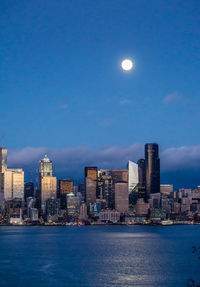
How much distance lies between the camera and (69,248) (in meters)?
93.1

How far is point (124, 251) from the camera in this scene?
282 ft

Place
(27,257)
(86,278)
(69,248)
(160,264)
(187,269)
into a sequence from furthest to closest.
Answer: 1. (69,248)
2. (27,257)
3. (160,264)
4. (187,269)
5. (86,278)

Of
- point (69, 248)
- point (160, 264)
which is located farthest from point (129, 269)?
point (69, 248)

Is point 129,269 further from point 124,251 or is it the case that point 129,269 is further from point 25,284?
point 124,251

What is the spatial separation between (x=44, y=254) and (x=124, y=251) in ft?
51.0

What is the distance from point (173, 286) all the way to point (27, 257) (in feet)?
109

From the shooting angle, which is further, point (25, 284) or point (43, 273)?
point (43, 273)

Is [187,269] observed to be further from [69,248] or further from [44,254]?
[69,248]

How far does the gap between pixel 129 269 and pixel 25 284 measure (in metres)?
16.3

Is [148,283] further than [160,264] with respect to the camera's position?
No

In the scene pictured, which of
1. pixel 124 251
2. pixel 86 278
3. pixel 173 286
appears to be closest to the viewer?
pixel 173 286

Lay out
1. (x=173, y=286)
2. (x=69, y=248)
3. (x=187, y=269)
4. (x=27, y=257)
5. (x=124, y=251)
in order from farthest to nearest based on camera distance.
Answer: (x=69, y=248) < (x=124, y=251) < (x=27, y=257) < (x=187, y=269) < (x=173, y=286)

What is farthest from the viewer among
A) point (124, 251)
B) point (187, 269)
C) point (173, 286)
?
point (124, 251)

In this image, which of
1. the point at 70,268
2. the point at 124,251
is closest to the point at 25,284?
the point at 70,268
